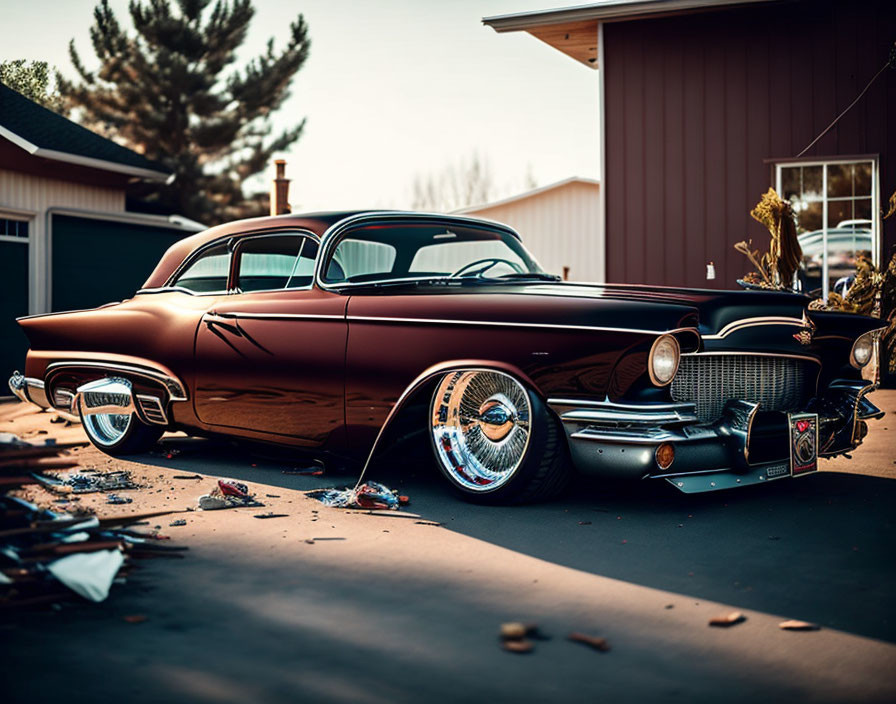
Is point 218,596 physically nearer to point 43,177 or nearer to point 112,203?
point 43,177

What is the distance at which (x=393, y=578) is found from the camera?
12.1 feet

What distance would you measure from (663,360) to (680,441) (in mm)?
353

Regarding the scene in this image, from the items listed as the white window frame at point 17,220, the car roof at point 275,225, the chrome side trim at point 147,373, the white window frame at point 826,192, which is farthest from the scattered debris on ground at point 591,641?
the white window frame at point 17,220

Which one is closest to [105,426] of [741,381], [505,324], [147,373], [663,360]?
[147,373]

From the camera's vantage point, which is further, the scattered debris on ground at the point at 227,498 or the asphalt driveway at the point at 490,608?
the scattered debris on ground at the point at 227,498

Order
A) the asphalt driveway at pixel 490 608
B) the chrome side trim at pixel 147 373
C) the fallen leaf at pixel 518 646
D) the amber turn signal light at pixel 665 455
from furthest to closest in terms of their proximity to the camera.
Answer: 1. the chrome side trim at pixel 147 373
2. the amber turn signal light at pixel 665 455
3. the fallen leaf at pixel 518 646
4. the asphalt driveway at pixel 490 608

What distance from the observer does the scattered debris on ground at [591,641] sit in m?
2.94

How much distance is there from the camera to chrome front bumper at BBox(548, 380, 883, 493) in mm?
4457

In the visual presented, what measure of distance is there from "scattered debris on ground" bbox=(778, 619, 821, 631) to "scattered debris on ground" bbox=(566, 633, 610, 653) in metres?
0.56

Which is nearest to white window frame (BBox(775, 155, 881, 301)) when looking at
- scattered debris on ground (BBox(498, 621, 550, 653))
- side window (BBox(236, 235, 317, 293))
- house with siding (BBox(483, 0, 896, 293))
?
house with siding (BBox(483, 0, 896, 293))

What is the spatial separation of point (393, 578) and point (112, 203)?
13.6m

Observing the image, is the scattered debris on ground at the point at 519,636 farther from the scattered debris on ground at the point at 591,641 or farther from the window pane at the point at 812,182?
the window pane at the point at 812,182

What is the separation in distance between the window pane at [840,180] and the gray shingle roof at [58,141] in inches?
375

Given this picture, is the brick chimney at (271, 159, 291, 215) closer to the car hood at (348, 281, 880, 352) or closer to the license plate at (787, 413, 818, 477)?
the car hood at (348, 281, 880, 352)
